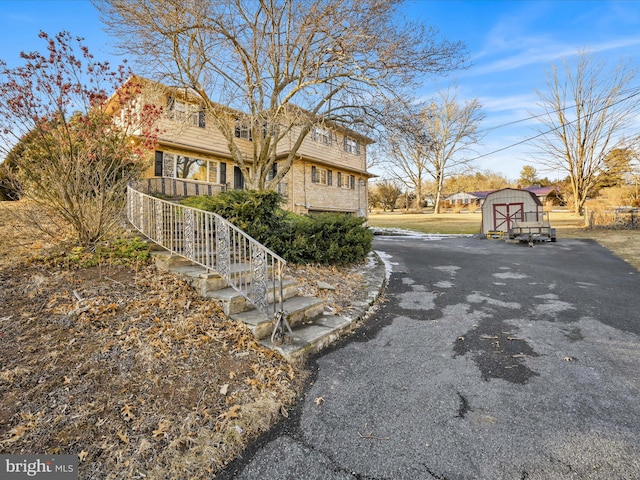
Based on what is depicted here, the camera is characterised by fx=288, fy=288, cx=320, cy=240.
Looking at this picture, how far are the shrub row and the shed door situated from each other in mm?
14241

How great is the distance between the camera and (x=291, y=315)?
151 inches

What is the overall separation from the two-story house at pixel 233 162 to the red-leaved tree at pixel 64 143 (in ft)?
14.4

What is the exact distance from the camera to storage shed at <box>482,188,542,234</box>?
1675 centimetres

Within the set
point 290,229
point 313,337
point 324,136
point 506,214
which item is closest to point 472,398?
point 313,337

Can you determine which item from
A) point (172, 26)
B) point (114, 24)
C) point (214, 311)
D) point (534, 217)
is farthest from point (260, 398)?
point (534, 217)

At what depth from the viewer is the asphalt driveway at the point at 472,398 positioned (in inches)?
78.9

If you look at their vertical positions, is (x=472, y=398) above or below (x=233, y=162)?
below

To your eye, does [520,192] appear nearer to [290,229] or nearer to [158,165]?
[290,229]

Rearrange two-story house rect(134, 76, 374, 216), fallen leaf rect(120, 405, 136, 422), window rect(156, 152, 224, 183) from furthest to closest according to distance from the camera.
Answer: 1. window rect(156, 152, 224, 183)
2. two-story house rect(134, 76, 374, 216)
3. fallen leaf rect(120, 405, 136, 422)

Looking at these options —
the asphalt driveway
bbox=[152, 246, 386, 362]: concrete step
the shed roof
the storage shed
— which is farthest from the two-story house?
the shed roof

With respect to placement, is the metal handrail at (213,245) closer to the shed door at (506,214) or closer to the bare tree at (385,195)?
the shed door at (506,214)

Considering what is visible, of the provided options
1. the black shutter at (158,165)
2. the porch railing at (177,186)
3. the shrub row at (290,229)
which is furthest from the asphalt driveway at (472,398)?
the black shutter at (158,165)

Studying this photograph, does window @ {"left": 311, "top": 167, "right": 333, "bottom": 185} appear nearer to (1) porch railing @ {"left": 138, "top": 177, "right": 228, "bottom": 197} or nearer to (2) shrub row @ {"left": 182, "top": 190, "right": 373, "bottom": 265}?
(1) porch railing @ {"left": 138, "top": 177, "right": 228, "bottom": 197}

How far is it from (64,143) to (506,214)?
19.9 metres
